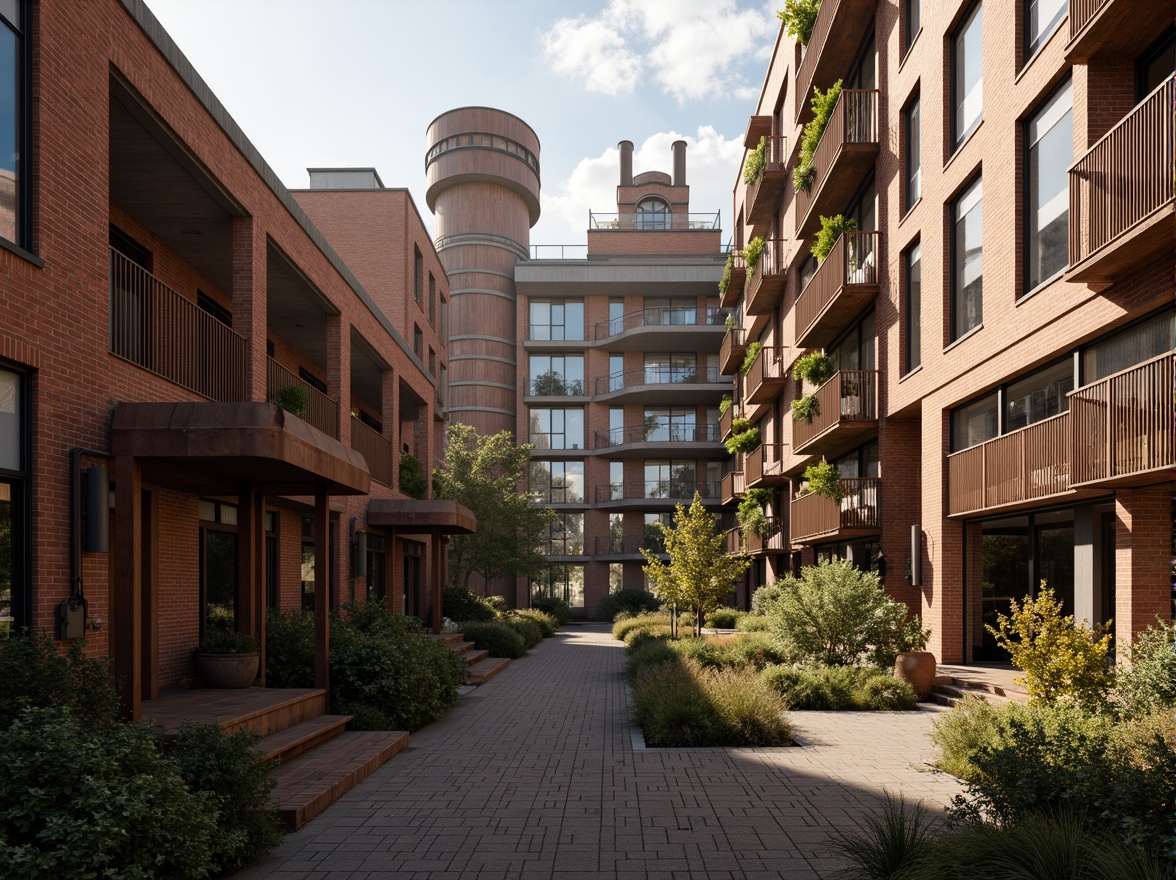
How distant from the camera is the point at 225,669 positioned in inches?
473

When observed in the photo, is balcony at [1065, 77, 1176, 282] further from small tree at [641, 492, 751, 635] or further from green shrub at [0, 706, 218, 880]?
small tree at [641, 492, 751, 635]

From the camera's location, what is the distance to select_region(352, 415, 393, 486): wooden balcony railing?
21.1 metres

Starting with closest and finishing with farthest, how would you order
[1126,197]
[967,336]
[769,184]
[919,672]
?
1. [1126,197]
2. [919,672]
3. [967,336]
4. [769,184]

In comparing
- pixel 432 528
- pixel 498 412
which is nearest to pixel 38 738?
pixel 432 528

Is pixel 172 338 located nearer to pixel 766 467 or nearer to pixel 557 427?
pixel 766 467

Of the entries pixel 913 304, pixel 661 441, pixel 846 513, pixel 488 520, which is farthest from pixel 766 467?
pixel 913 304

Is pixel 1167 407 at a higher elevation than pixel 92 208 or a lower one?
lower

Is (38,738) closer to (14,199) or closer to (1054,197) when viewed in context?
(14,199)

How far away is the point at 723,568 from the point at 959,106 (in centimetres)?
1211

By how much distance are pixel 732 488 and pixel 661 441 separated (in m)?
6.81

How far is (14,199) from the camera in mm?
8203

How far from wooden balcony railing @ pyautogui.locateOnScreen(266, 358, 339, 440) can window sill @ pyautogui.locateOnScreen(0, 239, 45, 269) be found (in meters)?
7.30

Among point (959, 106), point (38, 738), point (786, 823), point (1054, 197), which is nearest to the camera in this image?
point (38, 738)

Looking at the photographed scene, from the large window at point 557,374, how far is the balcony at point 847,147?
1013 inches
